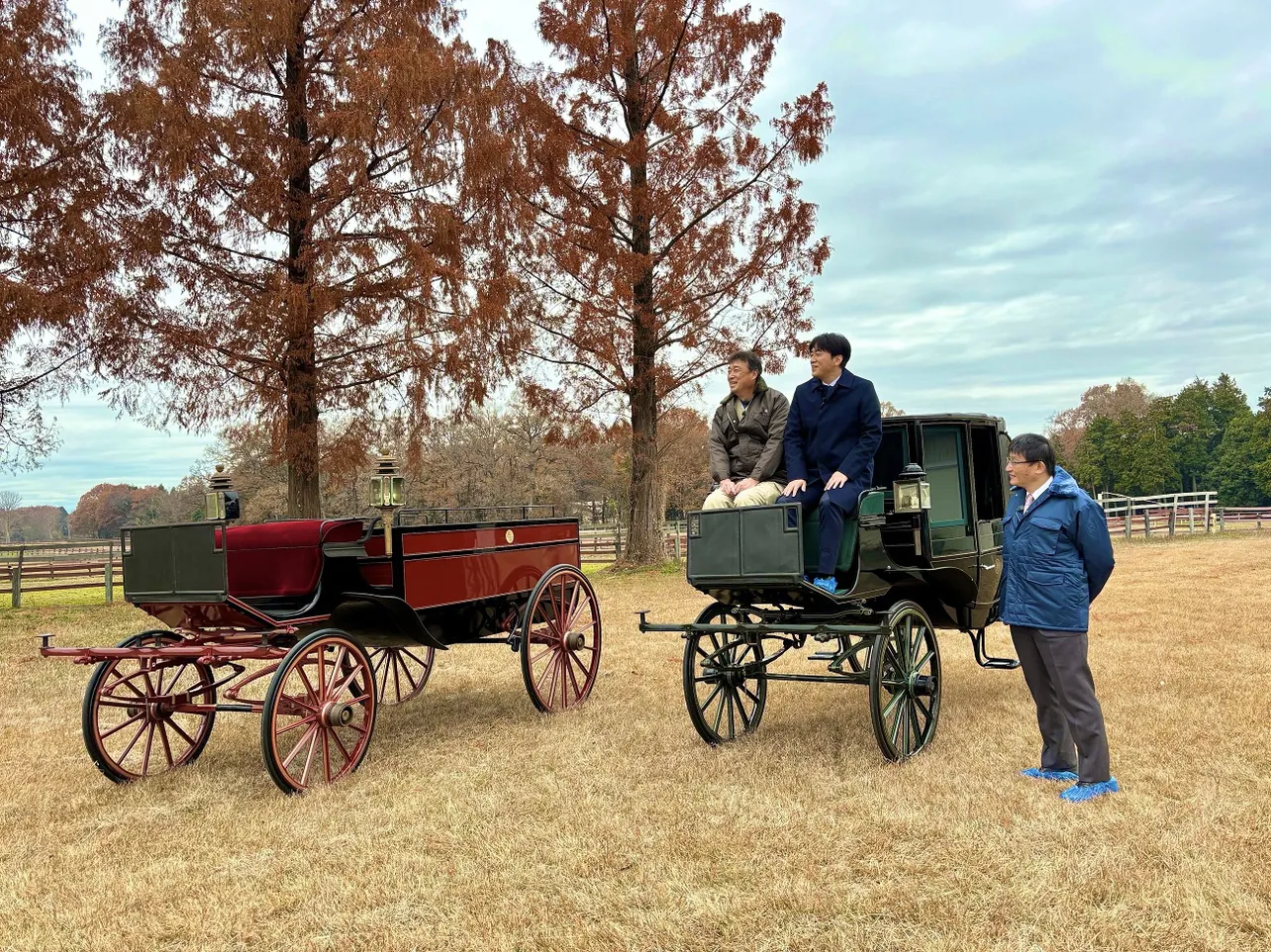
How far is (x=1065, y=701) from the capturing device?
182 inches

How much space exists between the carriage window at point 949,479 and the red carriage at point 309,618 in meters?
A: 2.64

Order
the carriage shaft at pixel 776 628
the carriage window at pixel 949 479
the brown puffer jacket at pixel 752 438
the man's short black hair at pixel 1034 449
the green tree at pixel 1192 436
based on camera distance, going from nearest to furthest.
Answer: the man's short black hair at pixel 1034 449
the carriage shaft at pixel 776 628
the brown puffer jacket at pixel 752 438
the carriage window at pixel 949 479
the green tree at pixel 1192 436

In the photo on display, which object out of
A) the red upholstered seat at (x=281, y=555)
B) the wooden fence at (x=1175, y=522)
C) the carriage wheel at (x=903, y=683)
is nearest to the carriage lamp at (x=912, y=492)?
the carriage wheel at (x=903, y=683)

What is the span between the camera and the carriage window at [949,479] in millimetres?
6250

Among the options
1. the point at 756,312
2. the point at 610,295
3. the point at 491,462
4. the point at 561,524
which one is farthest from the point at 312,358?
the point at 491,462

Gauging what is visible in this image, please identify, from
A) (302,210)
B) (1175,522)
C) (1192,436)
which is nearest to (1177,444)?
(1192,436)

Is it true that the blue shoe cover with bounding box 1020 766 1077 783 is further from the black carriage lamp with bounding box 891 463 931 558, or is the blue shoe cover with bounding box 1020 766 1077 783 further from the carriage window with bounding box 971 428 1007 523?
the carriage window with bounding box 971 428 1007 523

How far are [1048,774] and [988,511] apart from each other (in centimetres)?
248

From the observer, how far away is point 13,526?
62.2 m

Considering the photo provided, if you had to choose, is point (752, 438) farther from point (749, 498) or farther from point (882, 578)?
point (882, 578)

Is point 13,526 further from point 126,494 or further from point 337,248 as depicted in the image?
point 337,248

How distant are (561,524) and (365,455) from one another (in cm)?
812

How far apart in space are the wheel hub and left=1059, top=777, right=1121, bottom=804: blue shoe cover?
12.1 ft

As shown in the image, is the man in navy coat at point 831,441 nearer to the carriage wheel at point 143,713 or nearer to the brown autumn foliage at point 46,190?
the carriage wheel at point 143,713
